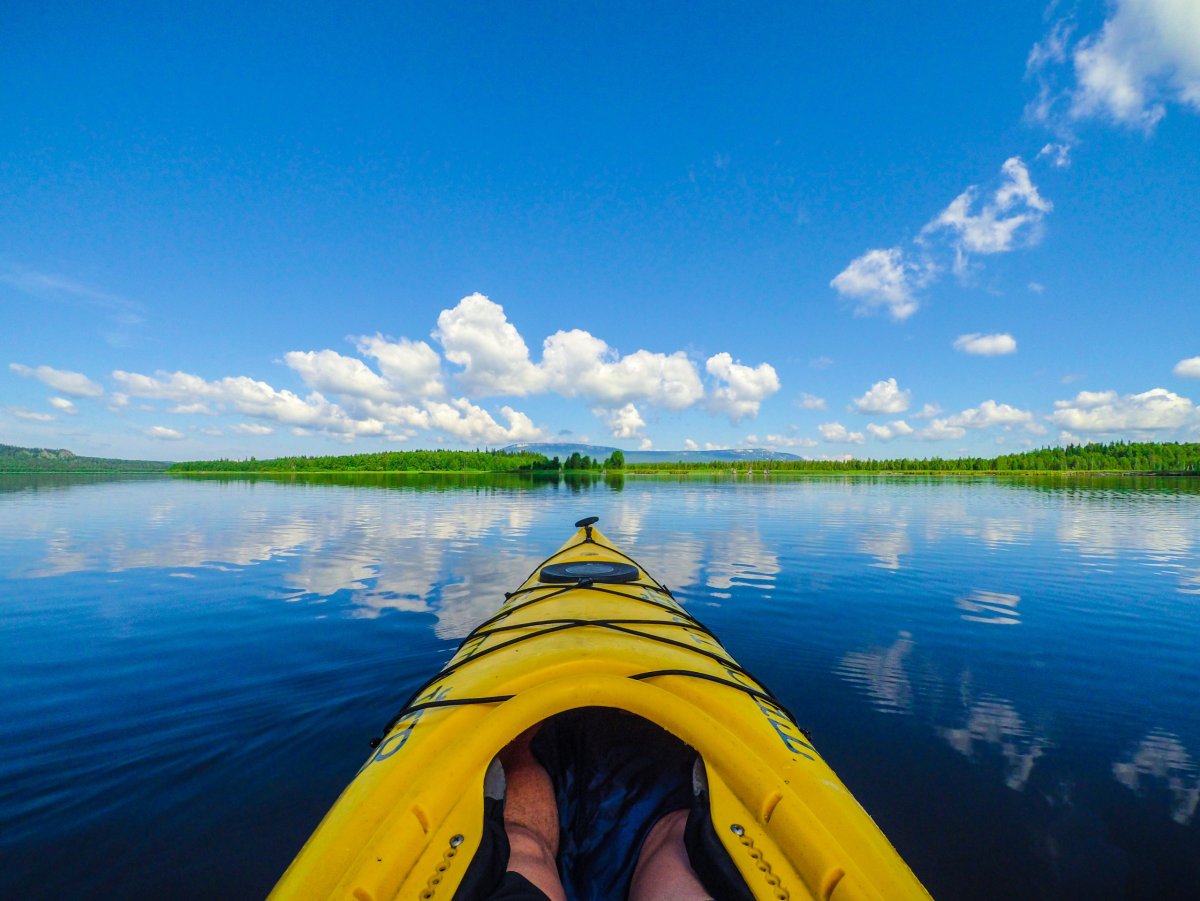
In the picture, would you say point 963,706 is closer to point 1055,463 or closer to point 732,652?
point 732,652

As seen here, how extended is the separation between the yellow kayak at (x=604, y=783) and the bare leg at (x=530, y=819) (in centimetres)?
15

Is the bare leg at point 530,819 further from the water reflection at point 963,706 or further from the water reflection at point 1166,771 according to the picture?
the water reflection at point 1166,771

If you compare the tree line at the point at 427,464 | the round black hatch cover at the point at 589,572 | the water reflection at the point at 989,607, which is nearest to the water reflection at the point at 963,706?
the water reflection at the point at 989,607

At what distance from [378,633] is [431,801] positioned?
567cm

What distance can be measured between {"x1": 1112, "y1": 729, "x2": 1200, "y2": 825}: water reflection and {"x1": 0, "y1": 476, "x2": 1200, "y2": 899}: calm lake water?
2 cm

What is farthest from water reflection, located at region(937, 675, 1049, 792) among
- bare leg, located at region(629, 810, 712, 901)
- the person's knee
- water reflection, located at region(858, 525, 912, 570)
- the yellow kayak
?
water reflection, located at region(858, 525, 912, 570)

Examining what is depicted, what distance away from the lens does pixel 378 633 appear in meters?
7.36

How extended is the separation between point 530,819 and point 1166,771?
5.12 m

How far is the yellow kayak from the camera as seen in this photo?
6.77 feet

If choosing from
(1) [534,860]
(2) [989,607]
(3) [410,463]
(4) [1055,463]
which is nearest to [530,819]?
(1) [534,860]

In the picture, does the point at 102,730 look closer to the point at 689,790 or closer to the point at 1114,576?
the point at 689,790

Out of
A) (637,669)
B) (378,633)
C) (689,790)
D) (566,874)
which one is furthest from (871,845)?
(378,633)

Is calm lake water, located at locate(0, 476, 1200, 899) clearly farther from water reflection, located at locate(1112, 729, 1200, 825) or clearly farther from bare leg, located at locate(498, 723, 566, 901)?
bare leg, located at locate(498, 723, 566, 901)

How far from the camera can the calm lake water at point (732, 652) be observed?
11.0ft
